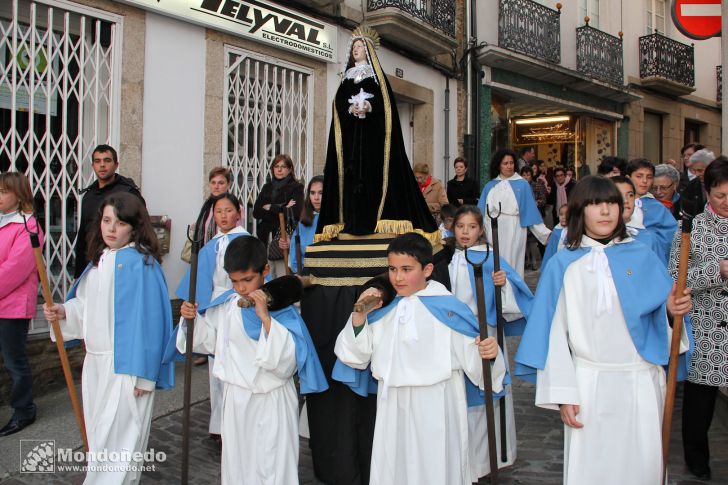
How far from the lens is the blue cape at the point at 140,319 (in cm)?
344

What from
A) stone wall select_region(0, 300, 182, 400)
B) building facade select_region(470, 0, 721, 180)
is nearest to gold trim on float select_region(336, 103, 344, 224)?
stone wall select_region(0, 300, 182, 400)

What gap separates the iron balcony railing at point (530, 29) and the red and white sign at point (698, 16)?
6.41 metres

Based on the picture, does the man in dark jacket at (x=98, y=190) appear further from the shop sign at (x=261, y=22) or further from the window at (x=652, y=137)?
the window at (x=652, y=137)

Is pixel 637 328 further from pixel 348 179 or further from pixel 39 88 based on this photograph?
pixel 39 88

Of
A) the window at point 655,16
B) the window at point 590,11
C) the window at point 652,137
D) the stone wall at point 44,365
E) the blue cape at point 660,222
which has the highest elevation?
the window at point 655,16

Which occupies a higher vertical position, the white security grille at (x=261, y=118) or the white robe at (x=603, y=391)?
the white security grille at (x=261, y=118)

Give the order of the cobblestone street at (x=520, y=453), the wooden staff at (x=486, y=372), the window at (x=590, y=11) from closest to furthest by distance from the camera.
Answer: the wooden staff at (x=486, y=372), the cobblestone street at (x=520, y=453), the window at (x=590, y=11)

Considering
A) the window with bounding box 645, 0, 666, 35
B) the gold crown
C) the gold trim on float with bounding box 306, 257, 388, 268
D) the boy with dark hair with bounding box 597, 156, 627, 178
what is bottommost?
the gold trim on float with bounding box 306, 257, 388, 268

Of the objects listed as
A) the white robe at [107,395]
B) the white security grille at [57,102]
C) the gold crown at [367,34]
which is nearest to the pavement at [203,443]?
the white robe at [107,395]

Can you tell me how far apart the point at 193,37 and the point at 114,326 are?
15.1 feet

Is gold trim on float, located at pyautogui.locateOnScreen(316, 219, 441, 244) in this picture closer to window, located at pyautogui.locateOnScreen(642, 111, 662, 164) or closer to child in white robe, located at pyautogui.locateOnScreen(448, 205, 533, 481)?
child in white robe, located at pyautogui.locateOnScreen(448, 205, 533, 481)

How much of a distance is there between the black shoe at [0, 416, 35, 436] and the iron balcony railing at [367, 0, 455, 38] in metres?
7.40

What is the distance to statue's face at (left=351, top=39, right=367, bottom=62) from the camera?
12.9 feet

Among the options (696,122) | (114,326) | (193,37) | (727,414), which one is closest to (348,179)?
(114,326)
